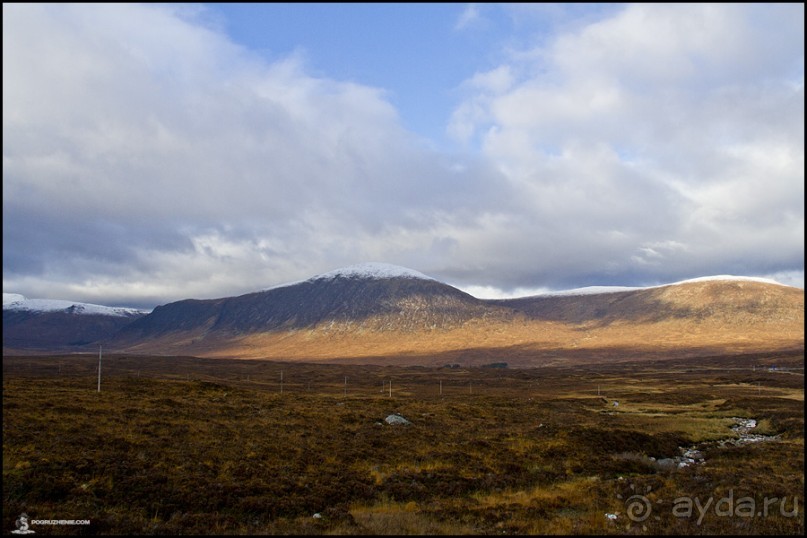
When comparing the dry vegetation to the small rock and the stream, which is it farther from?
the small rock

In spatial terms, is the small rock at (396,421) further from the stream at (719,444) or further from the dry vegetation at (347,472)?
the stream at (719,444)

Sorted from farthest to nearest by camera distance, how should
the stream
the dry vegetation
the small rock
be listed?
1. the small rock
2. the stream
3. the dry vegetation

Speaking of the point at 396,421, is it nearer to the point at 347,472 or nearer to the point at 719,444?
the point at 347,472

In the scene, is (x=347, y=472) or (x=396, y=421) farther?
(x=396, y=421)

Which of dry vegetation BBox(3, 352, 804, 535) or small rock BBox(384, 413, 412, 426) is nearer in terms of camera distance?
dry vegetation BBox(3, 352, 804, 535)

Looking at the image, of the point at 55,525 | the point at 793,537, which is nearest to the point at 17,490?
the point at 55,525

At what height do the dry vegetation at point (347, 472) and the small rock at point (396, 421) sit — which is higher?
the dry vegetation at point (347, 472)

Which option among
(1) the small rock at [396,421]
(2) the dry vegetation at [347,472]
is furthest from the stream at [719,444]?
(1) the small rock at [396,421]

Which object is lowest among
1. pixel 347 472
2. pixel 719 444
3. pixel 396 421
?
pixel 719 444

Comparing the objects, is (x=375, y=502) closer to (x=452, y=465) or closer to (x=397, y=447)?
(x=452, y=465)

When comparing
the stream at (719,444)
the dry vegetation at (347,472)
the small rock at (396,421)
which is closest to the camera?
the dry vegetation at (347,472)

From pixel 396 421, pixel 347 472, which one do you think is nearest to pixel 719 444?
pixel 396 421

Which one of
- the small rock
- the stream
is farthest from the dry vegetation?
the small rock

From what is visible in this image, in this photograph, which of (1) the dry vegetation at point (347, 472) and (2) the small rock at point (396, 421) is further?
(2) the small rock at point (396, 421)
